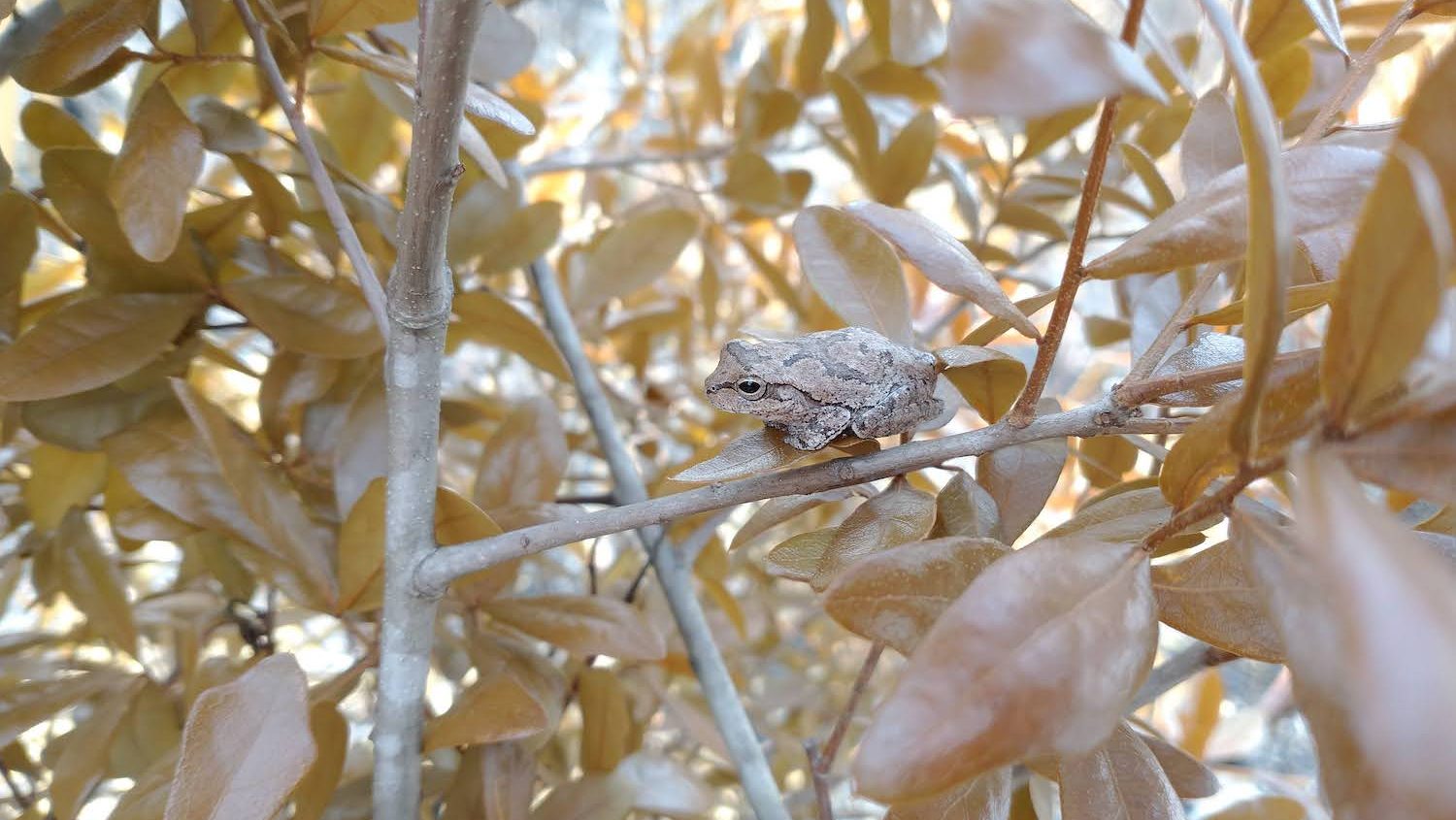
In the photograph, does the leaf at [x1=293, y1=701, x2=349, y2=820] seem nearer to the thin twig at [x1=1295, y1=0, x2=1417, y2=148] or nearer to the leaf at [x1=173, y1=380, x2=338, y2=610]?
the leaf at [x1=173, y1=380, x2=338, y2=610]

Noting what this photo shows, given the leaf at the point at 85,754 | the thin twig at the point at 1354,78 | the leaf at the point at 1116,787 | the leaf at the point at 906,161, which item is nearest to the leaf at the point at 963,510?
the leaf at the point at 1116,787

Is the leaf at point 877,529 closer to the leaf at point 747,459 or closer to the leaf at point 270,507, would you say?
the leaf at point 747,459

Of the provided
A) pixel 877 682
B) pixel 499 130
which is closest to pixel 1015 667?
pixel 499 130

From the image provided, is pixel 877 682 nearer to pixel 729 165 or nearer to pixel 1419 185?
pixel 729 165

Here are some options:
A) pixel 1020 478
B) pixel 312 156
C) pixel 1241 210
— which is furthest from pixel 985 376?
pixel 312 156

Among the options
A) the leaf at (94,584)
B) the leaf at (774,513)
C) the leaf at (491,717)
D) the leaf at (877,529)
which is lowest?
the leaf at (491,717)
